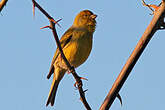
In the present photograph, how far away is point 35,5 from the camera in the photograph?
1.99 m

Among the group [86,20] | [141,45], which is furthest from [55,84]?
[141,45]

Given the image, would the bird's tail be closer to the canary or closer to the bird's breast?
the canary

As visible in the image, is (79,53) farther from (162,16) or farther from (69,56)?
(162,16)

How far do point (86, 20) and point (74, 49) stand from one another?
1.36 metres

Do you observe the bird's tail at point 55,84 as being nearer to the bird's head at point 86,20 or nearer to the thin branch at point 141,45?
the bird's head at point 86,20

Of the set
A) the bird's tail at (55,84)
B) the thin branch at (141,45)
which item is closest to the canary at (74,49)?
the bird's tail at (55,84)

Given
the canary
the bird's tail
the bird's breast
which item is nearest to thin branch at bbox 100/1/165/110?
the canary

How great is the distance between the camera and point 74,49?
608cm

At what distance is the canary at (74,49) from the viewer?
6.09m

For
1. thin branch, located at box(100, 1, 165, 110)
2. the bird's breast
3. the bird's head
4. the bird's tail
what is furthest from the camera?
the bird's head

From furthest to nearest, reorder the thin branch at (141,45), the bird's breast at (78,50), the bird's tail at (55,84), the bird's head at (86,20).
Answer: the bird's head at (86,20) → the bird's tail at (55,84) → the bird's breast at (78,50) → the thin branch at (141,45)

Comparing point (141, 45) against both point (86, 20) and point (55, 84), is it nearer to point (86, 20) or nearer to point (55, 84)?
point (55, 84)

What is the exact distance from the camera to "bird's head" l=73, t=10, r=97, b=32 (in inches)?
273

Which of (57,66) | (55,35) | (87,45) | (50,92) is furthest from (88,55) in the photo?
(55,35)
